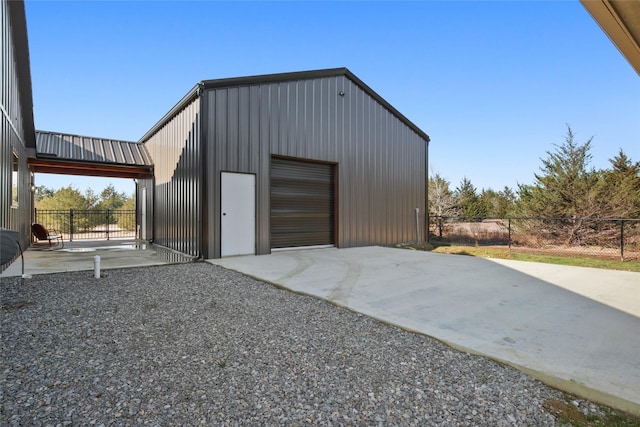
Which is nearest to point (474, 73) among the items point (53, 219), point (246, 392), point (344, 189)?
point (344, 189)

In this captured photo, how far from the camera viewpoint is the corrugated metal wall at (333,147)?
696cm

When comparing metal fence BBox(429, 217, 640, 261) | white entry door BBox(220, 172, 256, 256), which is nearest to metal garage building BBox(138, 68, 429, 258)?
white entry door BBox(220, 172, 256, 256)

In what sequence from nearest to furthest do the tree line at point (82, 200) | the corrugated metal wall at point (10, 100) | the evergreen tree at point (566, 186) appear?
1. the corrugated metal wall at point (10, 100)
2. the evergreen tree at point (566, 186)
3. the tree line at point (82, 200)

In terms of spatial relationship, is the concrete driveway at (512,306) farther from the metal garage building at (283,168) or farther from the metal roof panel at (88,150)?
the metal roof panel at (88,150)

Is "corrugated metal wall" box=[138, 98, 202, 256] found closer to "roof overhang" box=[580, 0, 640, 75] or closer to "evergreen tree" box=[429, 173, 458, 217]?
"roof overhang" box=[580, 0, 640, 75]

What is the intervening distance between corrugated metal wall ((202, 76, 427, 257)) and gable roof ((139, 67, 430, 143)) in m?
0.12

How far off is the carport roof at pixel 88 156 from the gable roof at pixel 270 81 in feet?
3.26

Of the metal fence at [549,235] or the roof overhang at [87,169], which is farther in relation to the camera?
the roof overhang at [87,169]

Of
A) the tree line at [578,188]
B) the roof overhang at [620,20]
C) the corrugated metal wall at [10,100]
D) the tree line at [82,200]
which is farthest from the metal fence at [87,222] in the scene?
the roof overhang at [620,20]

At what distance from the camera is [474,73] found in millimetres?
10930

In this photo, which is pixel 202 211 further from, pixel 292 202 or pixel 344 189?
pixel 344 189

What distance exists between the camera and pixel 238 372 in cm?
198

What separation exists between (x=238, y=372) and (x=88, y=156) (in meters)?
10.5

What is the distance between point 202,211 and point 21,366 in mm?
4873
